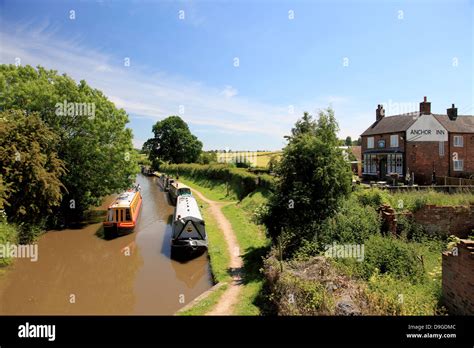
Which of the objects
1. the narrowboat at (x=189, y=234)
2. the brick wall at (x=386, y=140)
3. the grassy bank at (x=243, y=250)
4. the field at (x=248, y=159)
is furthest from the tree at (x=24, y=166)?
the field at (x=248, y=159)

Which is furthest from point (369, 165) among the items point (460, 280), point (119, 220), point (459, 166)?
point (460, 280)

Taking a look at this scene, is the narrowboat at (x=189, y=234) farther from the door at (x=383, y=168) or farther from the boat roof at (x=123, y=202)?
the door at (x=383, y=168)

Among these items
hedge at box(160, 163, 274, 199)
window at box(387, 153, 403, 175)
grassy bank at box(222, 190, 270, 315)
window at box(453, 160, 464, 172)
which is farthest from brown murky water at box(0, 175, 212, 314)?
window at box(453, 160, 464, 172)

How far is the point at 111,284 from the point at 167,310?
3.61m

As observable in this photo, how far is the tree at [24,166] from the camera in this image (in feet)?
45.5

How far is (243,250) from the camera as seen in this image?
48.2 feet

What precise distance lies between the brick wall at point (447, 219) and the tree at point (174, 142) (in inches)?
2181

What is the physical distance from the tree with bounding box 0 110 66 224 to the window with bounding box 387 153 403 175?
26566 mm

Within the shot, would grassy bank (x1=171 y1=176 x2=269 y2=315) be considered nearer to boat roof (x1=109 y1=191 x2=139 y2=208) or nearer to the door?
boat roof (x1=109 y1=191 x2=139 y2=208)

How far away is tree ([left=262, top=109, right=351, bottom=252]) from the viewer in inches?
439

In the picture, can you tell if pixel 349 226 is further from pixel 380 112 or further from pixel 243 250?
pixel 380 112

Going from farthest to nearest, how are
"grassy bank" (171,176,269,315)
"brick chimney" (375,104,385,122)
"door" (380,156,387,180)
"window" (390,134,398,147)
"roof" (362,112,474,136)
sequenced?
"brick chimney" (375,104,385,122), "door" (380,156,387,180), "window" (390,134,398,147), "roof" (362,112,474,136), "grassy bank" (171,176,269,315)
